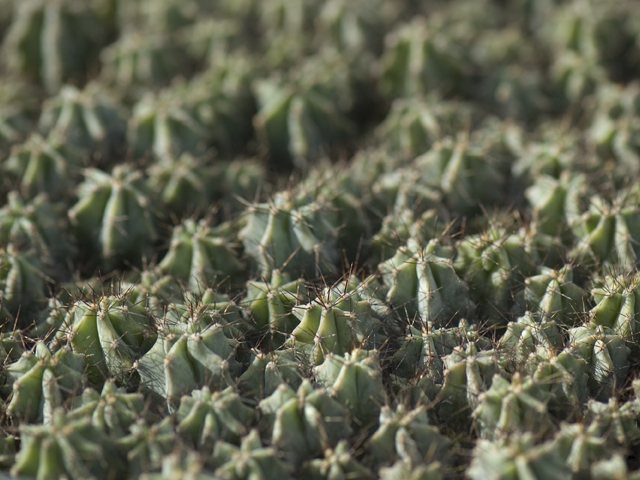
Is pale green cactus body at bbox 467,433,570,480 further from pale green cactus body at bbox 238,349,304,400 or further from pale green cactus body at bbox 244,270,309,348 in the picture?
pale green cactus body at bbox 244,270,309,348

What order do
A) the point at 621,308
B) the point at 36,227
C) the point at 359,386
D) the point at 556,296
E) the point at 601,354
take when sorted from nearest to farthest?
the point at 359,386 → the point at 601,354 → the point at 621,308 → the point at 556,296 → the point at 36,227

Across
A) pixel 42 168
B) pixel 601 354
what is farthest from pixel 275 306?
pixel 42 168

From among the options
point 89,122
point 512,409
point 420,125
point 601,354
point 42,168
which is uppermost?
point 89,122

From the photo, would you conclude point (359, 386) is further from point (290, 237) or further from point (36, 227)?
point (36, 227)

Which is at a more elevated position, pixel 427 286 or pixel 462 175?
pixel 462 175


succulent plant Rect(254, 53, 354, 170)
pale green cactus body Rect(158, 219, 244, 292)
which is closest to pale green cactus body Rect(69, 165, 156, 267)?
pale green cactus body Rect(158, 219, 244, 292)

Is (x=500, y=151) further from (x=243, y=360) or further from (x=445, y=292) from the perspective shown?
(x=243, y=360)

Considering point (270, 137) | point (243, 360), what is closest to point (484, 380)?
point (243, 360)

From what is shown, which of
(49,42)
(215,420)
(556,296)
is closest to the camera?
(215,420)
